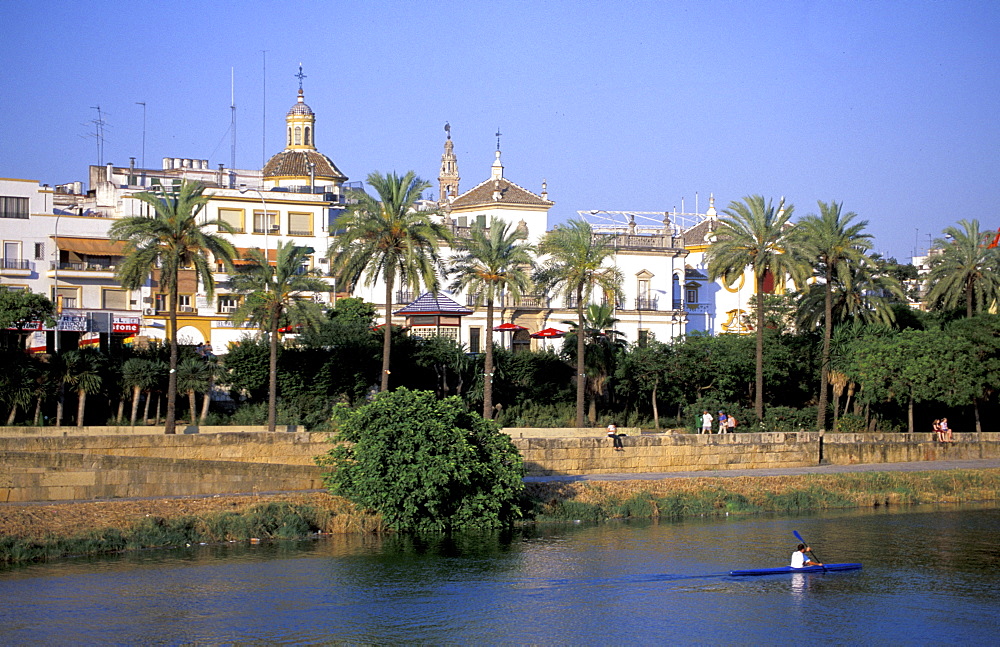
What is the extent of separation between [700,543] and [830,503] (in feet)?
29.7

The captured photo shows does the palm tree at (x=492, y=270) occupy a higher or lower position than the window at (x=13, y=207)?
lower

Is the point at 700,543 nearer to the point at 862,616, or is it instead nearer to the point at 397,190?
the point at 862,616

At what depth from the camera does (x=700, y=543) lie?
32.9 m

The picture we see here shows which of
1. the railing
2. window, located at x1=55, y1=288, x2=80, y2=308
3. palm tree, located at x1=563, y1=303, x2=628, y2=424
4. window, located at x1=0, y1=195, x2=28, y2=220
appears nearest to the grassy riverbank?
palm tree, located at x1=563, y1=303, x2=628, y2=424

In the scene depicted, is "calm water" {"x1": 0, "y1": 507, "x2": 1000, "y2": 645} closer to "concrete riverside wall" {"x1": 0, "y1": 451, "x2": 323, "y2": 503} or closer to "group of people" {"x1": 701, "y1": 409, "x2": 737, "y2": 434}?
"concrete riverside wall" {"x1": 0, "y1": 451, "x2": 323, "y2": 503}

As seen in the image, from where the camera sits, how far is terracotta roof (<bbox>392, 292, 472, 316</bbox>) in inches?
2554

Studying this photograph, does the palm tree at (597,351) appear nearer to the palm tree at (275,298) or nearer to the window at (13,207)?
the palm tree at (275,298)

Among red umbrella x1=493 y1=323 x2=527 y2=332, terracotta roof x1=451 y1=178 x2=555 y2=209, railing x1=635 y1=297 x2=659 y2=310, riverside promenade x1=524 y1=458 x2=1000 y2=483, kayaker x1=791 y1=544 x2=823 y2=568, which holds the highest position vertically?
terracotta roof x1=451 y1=178 x2=555 y2=209

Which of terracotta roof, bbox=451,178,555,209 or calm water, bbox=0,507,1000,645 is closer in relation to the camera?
calm water, bbox=0,507,1000,645

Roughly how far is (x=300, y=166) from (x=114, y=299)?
21.2m

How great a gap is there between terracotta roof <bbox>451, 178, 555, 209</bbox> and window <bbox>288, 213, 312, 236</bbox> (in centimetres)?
951

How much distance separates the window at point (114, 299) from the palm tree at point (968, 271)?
128 feet

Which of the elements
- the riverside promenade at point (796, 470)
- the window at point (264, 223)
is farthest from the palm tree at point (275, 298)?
the window at point (264, 223)

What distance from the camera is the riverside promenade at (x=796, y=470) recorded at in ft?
131
